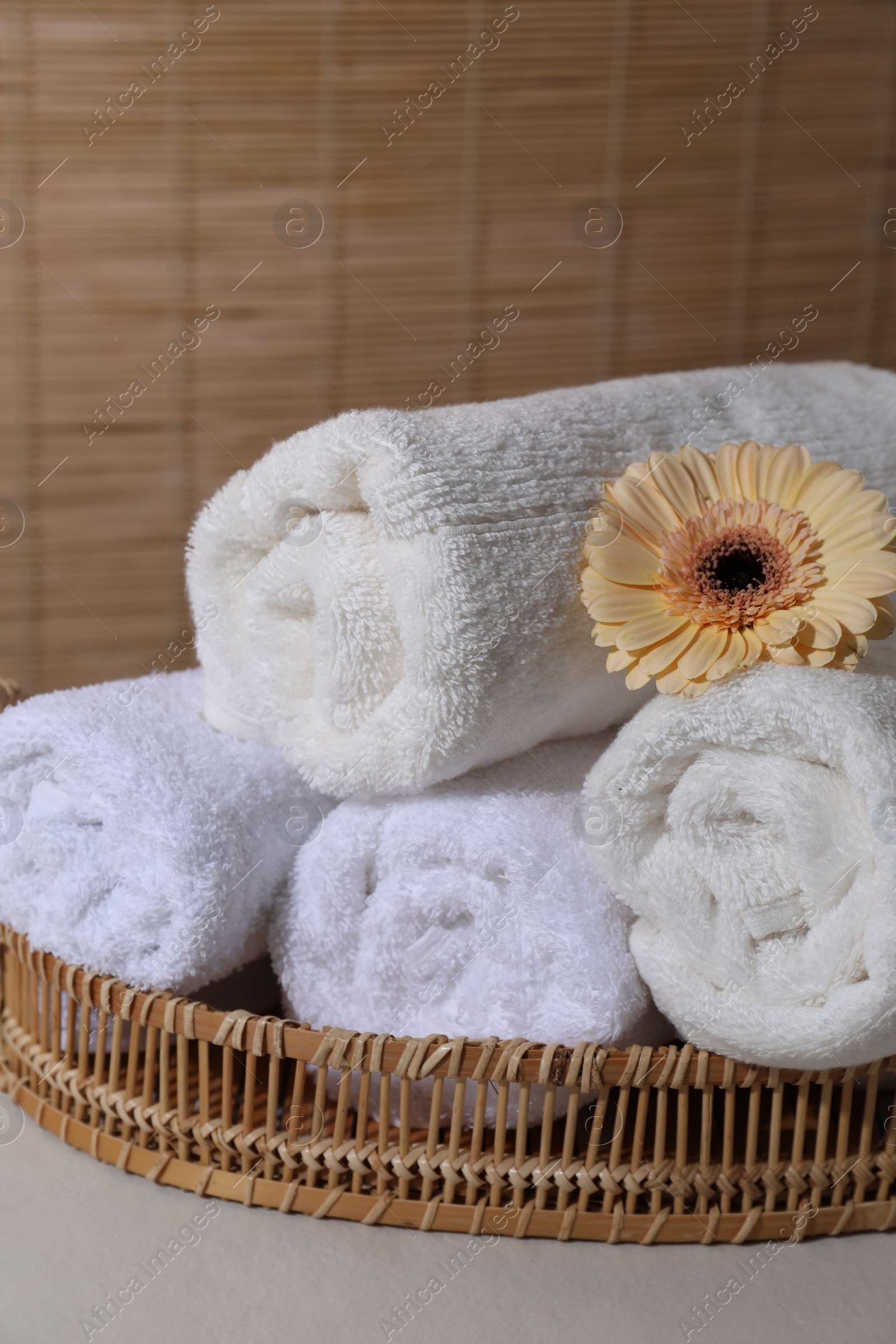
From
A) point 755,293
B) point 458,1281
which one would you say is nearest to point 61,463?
point 755,293

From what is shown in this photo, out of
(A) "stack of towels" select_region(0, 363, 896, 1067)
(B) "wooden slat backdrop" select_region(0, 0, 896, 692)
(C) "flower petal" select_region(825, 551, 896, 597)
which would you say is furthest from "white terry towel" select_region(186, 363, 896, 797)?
(B) "wooden slat backdrop" select_region(0, 0, 896, 692)

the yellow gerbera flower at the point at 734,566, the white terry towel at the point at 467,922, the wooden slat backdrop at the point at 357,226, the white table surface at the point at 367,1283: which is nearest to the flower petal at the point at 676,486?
the yellow gerbera flower at the point at 734,566

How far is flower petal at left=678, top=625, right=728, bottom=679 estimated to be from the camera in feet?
1.63

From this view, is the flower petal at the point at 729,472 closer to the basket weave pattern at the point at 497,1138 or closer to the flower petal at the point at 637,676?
the flower petal at the point at 637,676

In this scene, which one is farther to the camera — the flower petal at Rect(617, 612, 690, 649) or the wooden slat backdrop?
the wooden slat backdrop

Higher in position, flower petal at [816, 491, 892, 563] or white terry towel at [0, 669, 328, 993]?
flower petal at [816, 491, 892, 563]

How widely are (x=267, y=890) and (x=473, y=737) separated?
0.13 metres

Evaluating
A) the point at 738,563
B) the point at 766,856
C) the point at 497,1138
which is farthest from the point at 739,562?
the point at 497,1138

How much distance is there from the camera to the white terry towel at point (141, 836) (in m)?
0.54

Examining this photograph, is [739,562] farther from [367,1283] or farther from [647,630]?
[367,1283]

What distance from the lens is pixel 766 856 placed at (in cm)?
48

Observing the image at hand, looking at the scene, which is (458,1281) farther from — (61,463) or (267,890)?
(61,463)

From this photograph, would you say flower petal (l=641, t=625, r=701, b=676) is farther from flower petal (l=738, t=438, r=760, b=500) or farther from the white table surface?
the white table surface

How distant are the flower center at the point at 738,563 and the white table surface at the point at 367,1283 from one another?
0.86ft
